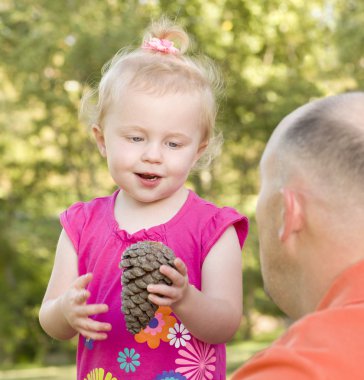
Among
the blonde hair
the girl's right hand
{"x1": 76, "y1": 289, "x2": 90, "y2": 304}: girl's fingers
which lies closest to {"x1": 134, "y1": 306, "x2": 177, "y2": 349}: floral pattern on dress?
the girl's right hand

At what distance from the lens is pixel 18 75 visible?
23.7 metres

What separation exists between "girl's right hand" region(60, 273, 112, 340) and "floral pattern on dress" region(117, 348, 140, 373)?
0.21m

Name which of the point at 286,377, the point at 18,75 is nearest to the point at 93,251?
the point at 286,377

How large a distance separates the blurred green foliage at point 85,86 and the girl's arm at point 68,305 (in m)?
13.8

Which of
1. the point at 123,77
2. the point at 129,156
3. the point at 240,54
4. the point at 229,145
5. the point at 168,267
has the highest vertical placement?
the point at 240,54

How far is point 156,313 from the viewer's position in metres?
3.67

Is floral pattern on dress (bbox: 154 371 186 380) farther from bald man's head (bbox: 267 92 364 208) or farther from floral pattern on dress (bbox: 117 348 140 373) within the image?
bald man's head (bbox: 267 92 364 208)

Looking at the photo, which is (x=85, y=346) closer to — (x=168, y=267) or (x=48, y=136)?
(x=168, y=267)

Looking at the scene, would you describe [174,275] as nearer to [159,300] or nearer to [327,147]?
[159,300]

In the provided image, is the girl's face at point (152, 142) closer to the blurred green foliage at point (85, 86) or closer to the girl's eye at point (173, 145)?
the girl's eye at point (173, 145)

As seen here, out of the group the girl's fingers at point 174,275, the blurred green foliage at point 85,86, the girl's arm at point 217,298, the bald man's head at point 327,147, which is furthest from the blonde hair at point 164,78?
the blurred green foliage at point 85,86

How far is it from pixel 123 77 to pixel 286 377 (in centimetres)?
202

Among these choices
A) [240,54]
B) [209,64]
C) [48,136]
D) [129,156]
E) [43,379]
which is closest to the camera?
[129,156]

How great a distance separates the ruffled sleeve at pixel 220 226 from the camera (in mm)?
3683
